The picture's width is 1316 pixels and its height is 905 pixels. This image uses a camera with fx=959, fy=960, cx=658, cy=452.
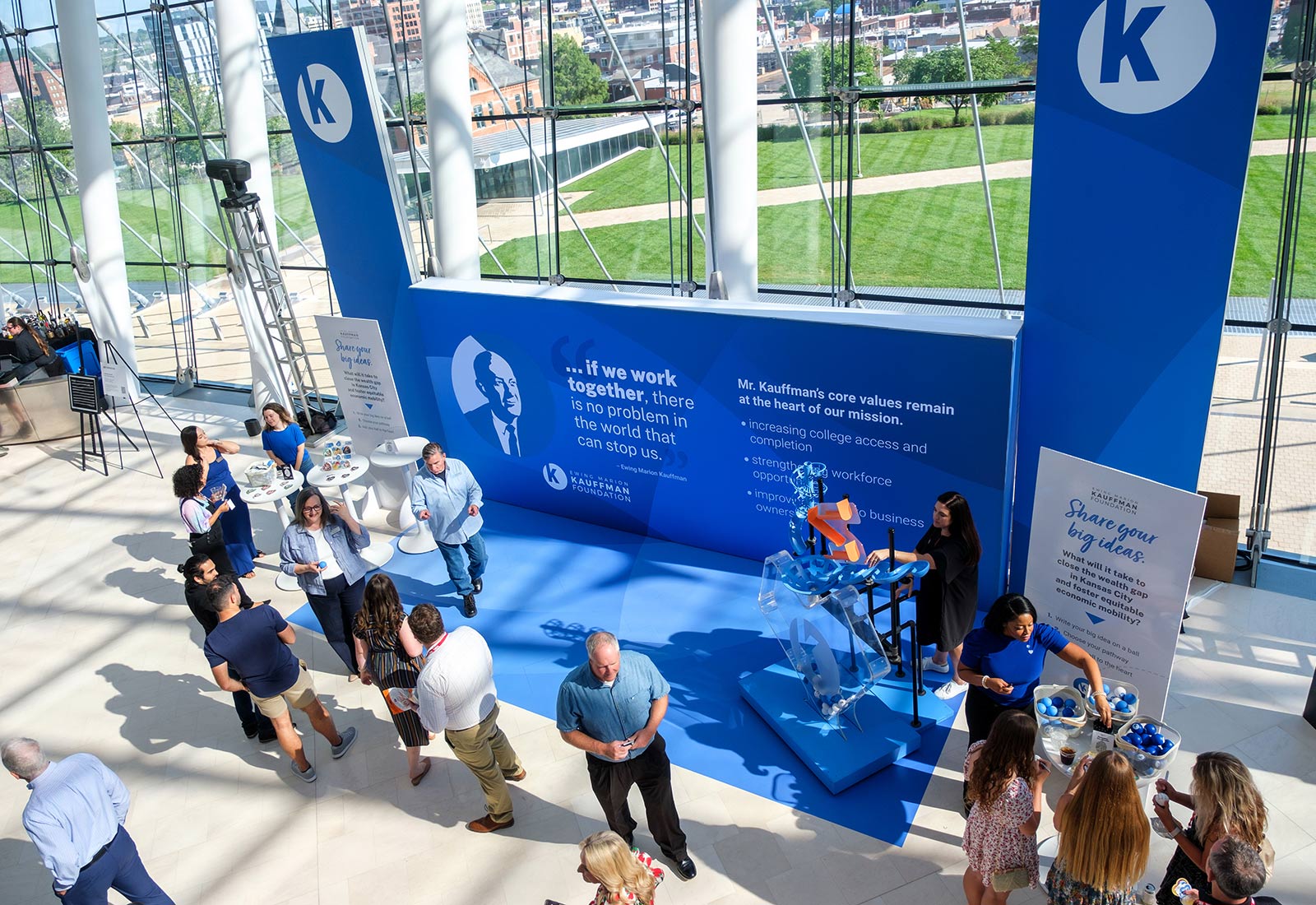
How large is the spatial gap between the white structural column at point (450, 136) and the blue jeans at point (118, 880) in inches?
216

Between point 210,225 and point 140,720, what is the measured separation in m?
8.08

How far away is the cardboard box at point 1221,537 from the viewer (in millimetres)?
5883

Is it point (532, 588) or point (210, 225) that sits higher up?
point (210, 225)

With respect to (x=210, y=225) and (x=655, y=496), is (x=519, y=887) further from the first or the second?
(x=210, y=225)

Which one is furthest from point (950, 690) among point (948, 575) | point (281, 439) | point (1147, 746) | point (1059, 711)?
point (281, 439)

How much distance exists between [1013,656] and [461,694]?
2.31m

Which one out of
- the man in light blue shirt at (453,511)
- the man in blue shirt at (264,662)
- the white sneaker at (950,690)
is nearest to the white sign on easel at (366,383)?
the man in light blue shirt at (453,511)

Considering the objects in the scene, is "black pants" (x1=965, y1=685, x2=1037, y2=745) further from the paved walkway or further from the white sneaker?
the paved walkway

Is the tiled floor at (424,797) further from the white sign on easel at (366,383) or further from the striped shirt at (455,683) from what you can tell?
the white sign on easel at (366,383)

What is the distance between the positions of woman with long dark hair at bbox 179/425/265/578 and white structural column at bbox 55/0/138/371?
4.54 meters

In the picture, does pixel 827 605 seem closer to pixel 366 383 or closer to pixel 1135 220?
pixel 1135 220

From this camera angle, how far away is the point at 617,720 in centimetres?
371

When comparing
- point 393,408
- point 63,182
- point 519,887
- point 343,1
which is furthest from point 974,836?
point 63,182

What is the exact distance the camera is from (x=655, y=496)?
7.02 meters
